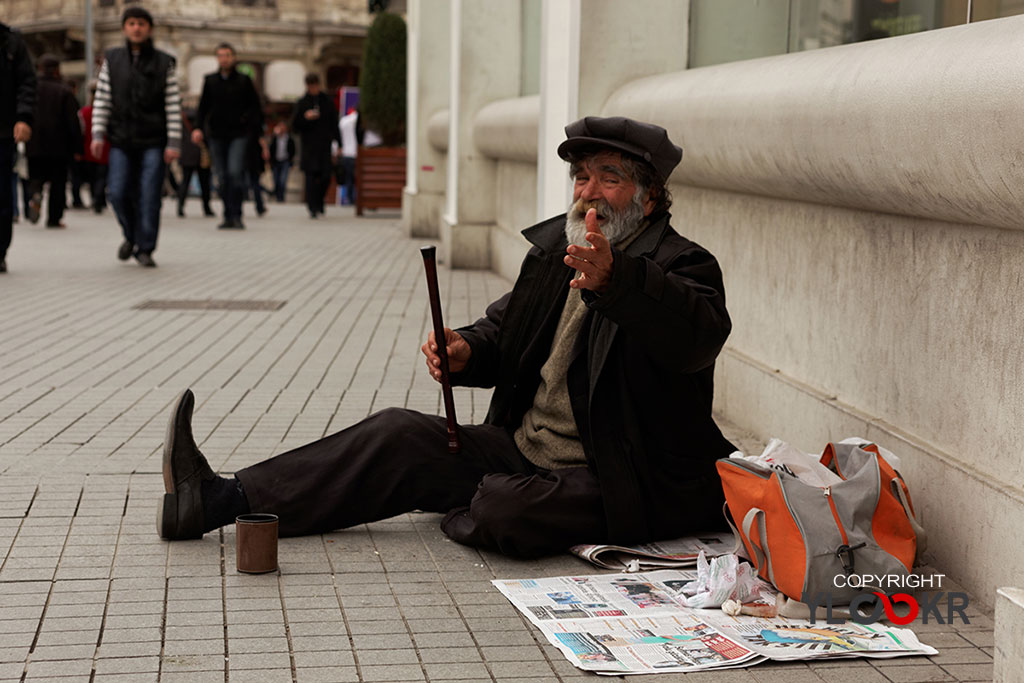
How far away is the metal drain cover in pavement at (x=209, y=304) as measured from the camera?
1052 centimetres

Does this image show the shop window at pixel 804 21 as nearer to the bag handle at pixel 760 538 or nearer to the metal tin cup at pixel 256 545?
the bag handle at pixel 760 538

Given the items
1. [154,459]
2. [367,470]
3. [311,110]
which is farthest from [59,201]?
[367,470]

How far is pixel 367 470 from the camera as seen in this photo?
450 cm

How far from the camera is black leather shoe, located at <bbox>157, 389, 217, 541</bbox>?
14.3 feet

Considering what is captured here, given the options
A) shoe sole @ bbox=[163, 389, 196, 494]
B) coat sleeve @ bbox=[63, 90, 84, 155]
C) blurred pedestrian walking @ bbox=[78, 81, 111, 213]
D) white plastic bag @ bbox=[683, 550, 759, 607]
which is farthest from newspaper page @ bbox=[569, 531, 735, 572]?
blurred pedestrian walking @ bbox=[78, 81, 111, 213]

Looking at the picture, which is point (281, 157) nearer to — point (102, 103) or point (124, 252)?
point (124, 252)

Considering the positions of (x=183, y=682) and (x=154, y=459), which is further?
(x=154, y=459)

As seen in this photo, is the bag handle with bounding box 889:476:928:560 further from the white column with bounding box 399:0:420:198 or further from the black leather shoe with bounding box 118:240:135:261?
the white column with bounding box 399:0:420:198

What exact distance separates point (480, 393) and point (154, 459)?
2067 mm

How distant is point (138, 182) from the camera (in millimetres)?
13102

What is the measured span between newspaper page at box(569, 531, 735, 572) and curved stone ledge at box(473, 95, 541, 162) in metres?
6.74

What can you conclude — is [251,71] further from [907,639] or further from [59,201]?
[907,639]

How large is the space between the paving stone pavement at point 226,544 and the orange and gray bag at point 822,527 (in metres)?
0.24

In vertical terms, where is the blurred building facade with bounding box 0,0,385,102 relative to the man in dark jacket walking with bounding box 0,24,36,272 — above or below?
above
